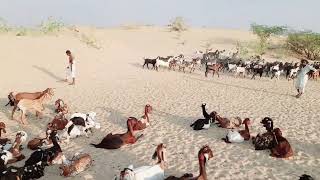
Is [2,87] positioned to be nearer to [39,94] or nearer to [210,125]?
[39,94]

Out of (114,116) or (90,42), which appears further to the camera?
(90,42)

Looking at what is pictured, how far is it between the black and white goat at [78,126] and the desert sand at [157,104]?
276 millimetres

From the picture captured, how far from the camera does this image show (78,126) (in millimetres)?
14734

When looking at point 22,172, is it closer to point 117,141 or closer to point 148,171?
point 148,171

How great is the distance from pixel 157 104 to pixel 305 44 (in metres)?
27.3

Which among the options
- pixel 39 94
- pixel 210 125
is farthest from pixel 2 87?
pixel 210 125

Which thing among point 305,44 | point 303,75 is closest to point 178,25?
point 305,44

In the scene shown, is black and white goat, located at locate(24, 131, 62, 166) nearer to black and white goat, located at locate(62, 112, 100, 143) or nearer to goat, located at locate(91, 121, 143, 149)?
goat, located at locate(91, 121, 143, 149)

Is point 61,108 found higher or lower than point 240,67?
lower

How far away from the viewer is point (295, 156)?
12.5 metres

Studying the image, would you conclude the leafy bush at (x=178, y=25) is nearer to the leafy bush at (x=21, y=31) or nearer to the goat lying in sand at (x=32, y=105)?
the leafy bush at (x=21, y=31)

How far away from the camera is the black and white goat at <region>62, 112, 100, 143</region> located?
47.5ft

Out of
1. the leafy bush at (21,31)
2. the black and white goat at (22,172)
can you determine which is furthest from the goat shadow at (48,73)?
the black and white goat at (22,172)

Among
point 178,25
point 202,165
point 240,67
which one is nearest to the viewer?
point 202,165
